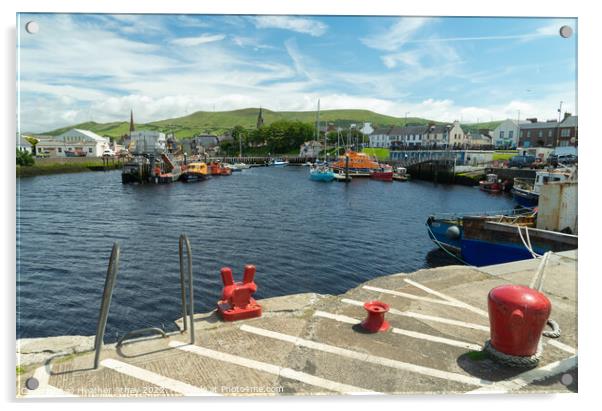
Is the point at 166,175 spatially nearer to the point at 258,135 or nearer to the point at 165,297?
the point at 165,297

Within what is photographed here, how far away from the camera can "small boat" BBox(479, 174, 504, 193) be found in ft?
180

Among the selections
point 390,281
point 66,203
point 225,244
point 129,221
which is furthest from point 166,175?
point 390,281

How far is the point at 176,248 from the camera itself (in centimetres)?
1877

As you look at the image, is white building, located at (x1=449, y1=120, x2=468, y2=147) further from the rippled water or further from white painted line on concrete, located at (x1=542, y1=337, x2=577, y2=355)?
white painted line on concrete, located at (x1=542, y1=337, x2=577, y2=355)

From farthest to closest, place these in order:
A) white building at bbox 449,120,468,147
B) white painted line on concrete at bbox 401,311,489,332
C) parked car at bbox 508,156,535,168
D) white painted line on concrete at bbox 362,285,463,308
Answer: white building at bbox 449,120,468,147, parked car at bbox 508,156,535,168, white painted line on concrete at bbox 362,285,463,308, white painted line on concrete at bbox 401,311,489,332

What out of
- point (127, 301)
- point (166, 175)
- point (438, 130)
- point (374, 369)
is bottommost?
point (127, 301)

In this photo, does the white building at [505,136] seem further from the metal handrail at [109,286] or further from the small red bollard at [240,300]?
the metal handrail at [109,286]

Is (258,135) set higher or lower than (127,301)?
higher

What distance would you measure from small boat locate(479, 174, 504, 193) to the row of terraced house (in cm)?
777

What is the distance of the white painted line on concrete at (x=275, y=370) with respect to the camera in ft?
13.3

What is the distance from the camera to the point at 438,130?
93625 millimetres

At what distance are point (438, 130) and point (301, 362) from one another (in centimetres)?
9700

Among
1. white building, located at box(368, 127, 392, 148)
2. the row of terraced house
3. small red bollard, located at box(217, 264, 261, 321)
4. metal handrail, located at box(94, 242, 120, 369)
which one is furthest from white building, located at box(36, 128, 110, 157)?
white building, located at box(368, 127, 392, 148)

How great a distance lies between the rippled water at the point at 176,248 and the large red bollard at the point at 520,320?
18.3 feet
